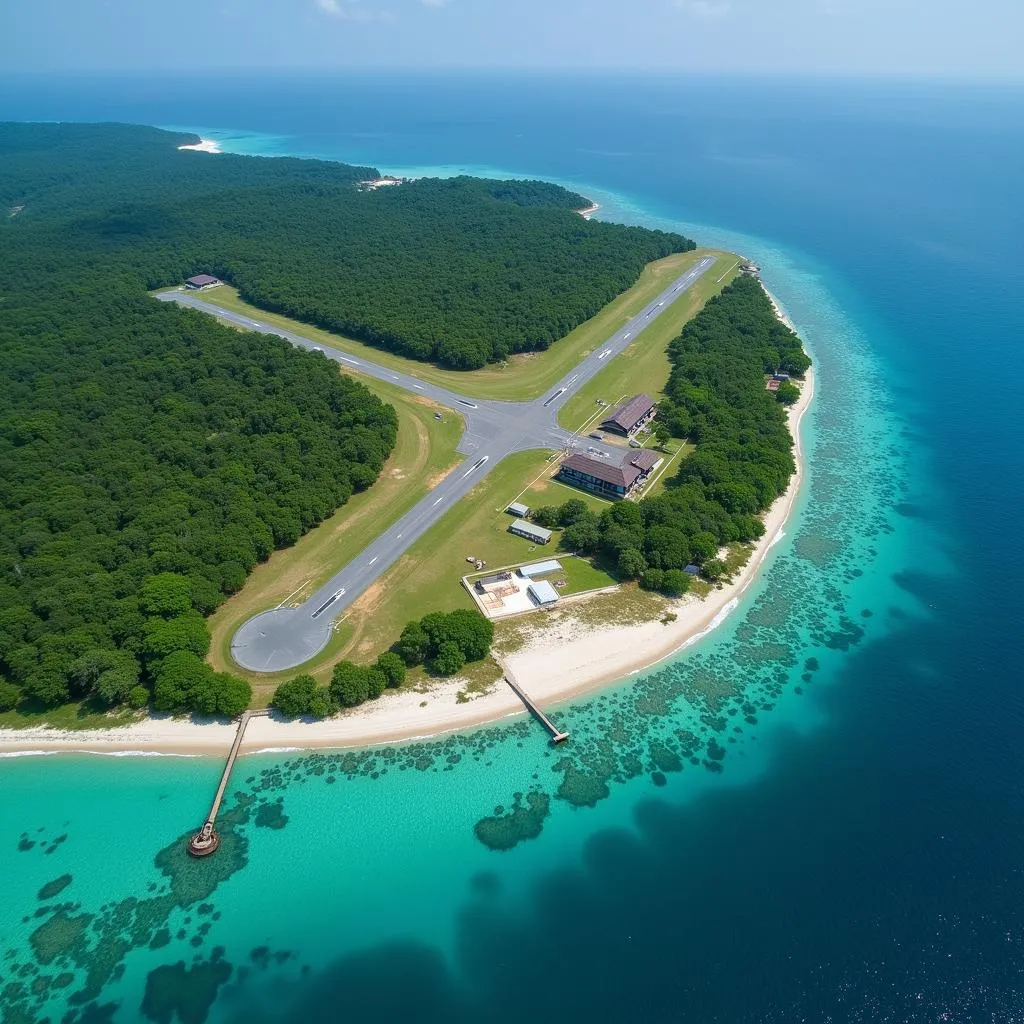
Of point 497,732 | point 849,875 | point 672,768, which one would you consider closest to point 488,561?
point 497,732

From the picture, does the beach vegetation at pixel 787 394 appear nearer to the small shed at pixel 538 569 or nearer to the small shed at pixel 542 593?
the small shed at pixel 538 569

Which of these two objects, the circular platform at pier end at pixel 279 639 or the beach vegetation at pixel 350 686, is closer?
the beach vegetation at pixel 350 686

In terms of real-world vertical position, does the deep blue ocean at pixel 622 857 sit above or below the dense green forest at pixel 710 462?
below

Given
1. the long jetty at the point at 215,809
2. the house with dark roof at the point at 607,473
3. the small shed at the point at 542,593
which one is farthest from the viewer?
the house with dark roof at the point at 607,473

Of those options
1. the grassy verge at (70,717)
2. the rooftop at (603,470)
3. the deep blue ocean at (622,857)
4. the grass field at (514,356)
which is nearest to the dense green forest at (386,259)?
the grass field at (514,356)

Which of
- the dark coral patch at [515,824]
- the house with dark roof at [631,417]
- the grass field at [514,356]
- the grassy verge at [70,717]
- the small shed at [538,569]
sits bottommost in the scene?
the dark coral patch at [515,824]

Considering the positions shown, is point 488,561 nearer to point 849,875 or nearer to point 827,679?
point 827,679

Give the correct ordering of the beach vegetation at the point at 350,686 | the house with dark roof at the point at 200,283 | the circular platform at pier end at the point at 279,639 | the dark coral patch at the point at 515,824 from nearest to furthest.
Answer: the dark coral patch at the point at 515,824
the beach vegetation at the point at 350,686
the circular platform at pier end at the point at 279,639
the house with dark roof at the point at 200,283
